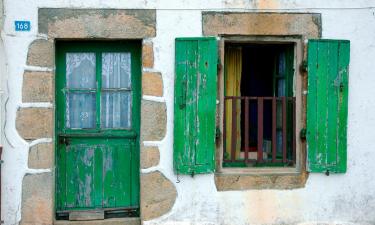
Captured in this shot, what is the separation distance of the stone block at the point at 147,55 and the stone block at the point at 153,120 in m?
0.38

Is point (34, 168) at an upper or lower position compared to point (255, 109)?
lower

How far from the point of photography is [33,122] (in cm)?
546

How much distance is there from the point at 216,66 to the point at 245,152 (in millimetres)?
991

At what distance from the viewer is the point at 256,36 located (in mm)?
5742

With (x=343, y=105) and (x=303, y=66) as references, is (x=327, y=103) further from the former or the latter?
(x=303, y=66)

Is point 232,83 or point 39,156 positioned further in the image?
point 232,83

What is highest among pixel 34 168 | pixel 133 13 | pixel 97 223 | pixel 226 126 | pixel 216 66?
pixel 133 13

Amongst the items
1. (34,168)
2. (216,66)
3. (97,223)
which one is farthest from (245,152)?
(34,168)

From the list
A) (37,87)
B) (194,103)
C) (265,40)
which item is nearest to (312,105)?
(265,40)

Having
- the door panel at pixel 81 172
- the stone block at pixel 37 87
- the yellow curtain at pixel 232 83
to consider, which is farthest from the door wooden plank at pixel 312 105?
the stone block at pixel 37 87

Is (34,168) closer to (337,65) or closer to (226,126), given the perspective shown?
(226,126)

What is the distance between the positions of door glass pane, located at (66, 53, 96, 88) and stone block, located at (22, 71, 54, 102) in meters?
0.32

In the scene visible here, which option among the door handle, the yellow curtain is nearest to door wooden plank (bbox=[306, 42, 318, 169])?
the yellow curtain

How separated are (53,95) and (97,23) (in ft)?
2.86
